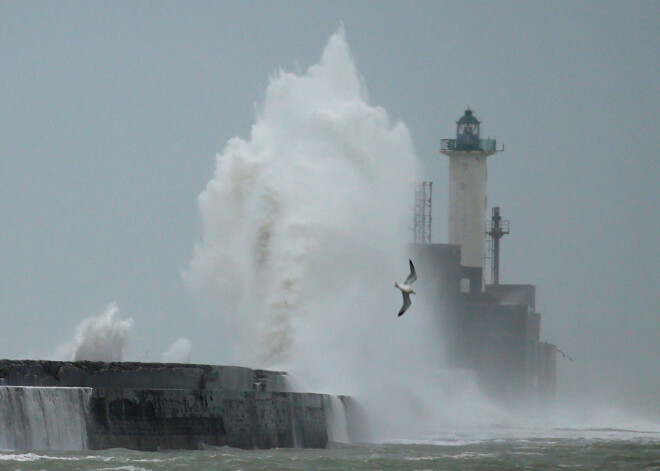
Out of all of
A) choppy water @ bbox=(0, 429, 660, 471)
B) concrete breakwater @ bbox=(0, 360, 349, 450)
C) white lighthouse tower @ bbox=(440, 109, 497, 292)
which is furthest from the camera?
white lighthouse tower @ bbox=(440, 109, 497, 292)

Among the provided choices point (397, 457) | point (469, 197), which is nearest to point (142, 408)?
point (397, 457)

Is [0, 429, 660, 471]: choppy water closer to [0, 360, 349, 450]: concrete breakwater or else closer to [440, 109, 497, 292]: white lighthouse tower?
[0, 360, 349, 450]: concrete breakwater

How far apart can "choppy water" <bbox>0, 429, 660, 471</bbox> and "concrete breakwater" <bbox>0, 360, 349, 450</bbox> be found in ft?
1.18

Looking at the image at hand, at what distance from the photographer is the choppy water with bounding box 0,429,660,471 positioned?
20.2 metres

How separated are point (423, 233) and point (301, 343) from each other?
33.3 m

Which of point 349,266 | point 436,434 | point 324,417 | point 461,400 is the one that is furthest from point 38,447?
point 461,400

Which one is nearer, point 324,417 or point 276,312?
point 324,417

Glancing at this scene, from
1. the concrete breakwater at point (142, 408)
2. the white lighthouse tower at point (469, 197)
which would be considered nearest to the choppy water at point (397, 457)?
the concrete breakwater at point (142, 408)

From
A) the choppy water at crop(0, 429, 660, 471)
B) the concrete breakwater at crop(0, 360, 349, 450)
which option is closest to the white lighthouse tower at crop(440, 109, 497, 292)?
the choppy water at crop(0, 429, 660, 471)

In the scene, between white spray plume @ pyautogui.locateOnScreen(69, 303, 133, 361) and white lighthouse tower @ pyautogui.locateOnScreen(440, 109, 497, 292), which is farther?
white lighthouse tower @ pyautogui.locateOnScreen(440, 109, 497, 292)

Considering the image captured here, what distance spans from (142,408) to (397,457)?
14.2 feet

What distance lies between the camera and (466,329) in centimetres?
6216

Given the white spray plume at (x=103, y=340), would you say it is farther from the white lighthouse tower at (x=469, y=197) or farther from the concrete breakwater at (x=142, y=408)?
the white lighthouse tower at (x=469, y=197)

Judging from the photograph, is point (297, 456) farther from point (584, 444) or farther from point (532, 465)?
point (584, 444)
